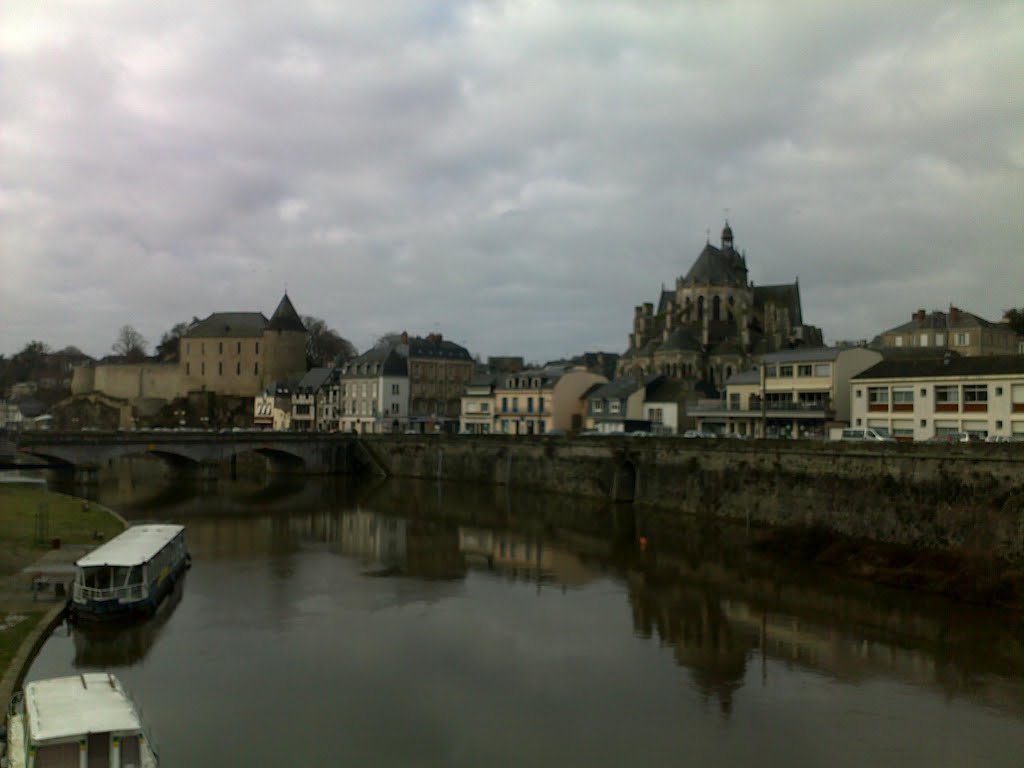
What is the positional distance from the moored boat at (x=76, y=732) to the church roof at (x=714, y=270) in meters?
73.1

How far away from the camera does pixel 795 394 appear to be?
1843 inches

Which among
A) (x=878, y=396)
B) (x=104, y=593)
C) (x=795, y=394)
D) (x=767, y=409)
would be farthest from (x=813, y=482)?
(x=104, y=593)

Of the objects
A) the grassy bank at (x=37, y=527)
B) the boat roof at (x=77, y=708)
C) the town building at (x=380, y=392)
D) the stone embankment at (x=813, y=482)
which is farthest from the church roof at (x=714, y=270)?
the boat roof at (x=77, y=708)

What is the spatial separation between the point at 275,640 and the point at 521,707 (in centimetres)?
713

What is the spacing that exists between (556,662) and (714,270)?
6561 centimetres

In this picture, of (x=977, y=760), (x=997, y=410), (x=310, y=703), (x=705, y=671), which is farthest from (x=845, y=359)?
(x=310, y=703)

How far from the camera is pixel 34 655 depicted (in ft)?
61.8

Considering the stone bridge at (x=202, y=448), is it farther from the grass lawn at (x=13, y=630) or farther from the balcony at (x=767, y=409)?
the grass lawn at (x=13, y=630)

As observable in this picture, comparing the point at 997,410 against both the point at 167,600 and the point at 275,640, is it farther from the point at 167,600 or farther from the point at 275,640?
the point at 167,600

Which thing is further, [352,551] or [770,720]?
[352,551]

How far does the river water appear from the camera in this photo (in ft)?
52.1

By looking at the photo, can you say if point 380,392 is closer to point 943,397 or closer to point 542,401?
point 542,401

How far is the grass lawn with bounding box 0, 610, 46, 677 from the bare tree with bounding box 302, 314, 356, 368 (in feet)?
290

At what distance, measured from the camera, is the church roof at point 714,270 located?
81.3m
